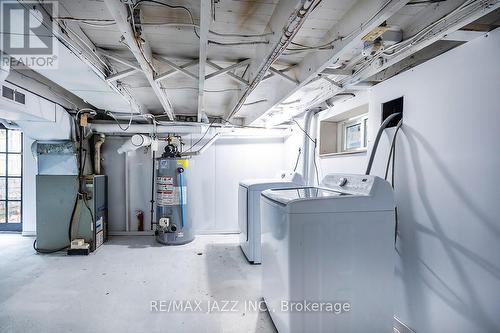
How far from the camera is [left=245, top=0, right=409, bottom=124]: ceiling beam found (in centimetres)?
102

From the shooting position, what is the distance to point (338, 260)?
1407 mm

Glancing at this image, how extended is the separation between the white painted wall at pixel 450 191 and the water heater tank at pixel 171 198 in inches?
108

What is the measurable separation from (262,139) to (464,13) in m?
3.24

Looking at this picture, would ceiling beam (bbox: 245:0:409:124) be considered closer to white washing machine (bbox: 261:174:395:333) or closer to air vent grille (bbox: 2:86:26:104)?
white washing machine (bbox: 261:174:395:333)

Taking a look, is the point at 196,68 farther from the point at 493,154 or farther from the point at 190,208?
the point at 190,208

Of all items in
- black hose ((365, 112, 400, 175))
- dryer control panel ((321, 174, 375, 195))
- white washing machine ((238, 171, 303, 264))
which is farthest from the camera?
white washing machine ((238, 171, 303, 264))

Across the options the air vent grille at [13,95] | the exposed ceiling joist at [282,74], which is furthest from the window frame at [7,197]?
the exposed ceiling joist at [282,74]

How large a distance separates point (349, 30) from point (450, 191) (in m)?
1.03

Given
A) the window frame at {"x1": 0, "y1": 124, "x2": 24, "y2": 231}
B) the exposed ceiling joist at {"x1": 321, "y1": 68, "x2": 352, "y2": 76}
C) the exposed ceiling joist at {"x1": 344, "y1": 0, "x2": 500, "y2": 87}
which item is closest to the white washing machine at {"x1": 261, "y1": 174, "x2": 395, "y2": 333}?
the exposed ceiling joist at {"x1": 344, "y1": 0, "x2": 500, "y2": 87}

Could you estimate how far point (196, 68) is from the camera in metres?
1.96

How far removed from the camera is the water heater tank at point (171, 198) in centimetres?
354

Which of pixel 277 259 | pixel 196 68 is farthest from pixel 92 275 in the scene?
pixel 196 68

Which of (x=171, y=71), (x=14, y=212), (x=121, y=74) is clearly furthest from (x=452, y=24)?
(x=14, y=212)

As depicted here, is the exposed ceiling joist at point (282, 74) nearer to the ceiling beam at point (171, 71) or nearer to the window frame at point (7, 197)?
the ceiling beam at point (171, 71)
